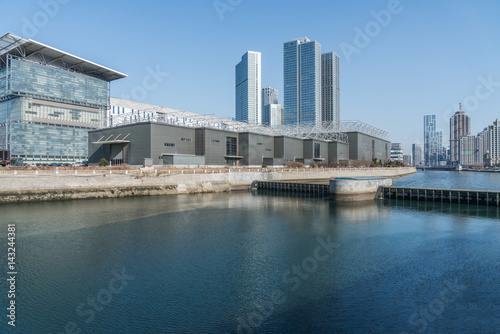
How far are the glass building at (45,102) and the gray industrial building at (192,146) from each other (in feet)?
80.6

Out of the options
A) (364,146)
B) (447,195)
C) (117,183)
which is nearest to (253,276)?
(117,183)

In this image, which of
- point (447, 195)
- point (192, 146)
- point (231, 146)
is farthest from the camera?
point (231, 146)

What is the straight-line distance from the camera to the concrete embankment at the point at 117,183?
40.8m

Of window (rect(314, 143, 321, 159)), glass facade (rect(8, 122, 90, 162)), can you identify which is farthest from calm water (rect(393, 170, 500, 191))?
glass facade (rect(8, 122, 90, 162))

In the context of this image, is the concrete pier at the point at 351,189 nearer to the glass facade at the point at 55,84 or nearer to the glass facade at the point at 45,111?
the glass facade at the point at 45,111

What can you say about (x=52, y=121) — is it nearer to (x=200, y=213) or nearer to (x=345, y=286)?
(x=200, y=213)

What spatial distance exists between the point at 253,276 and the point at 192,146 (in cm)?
6795

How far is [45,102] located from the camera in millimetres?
100688

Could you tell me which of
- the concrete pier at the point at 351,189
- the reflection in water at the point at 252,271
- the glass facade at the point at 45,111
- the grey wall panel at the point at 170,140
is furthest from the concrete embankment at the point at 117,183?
the glass facade at the point at 45,111

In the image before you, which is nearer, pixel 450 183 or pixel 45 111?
pixel 450 183

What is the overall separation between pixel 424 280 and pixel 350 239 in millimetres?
8575

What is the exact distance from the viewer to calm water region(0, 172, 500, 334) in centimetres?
1210

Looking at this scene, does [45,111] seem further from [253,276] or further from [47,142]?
[253,276]

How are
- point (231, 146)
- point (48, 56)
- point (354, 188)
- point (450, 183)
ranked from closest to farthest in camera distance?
point (354, 188) < point (450, 183) < point (231, 146) < point (48, 56)
